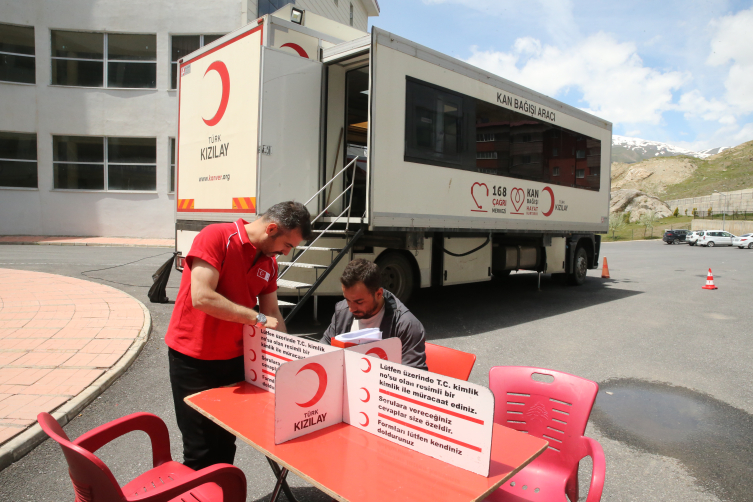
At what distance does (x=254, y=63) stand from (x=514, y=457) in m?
5.53

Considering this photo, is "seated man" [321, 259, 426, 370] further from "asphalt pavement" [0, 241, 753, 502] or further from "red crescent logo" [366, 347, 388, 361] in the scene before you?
"asphalt pavement" [0, 241, 753, 502]

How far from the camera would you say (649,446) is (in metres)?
3.73

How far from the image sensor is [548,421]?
2.69 metres

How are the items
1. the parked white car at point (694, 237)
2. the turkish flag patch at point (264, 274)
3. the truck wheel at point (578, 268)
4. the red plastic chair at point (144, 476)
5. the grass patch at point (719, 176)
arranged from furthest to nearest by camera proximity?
1. the grass patch at point (719, 176)
2. the parked white car at point (694, 237)
3. the truck wheel at point (578, 268)
4. the turkish flag patch at point (264, 274)
5. the red plastic chair at point (144, 476)

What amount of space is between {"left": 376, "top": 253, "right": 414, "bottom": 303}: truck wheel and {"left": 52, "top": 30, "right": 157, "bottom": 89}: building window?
1616 cm

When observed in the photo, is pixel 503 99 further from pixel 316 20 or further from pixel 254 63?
pixel 254 63

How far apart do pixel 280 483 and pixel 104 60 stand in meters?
21.2

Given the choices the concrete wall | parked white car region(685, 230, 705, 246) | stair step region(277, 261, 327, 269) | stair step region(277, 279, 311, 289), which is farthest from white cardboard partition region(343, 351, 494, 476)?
the concrete wall

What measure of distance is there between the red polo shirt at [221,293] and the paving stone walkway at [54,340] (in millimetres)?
1877

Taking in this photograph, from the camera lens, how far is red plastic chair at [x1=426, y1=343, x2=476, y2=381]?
317 cm

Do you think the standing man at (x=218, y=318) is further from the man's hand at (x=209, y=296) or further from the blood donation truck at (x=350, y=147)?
the blood donation truck at (x=350, y=147)

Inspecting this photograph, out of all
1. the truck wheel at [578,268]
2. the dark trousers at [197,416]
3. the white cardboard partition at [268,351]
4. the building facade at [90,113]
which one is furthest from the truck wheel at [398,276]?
the building facade at [90,113]

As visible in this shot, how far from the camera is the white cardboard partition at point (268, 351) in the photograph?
2.34 m

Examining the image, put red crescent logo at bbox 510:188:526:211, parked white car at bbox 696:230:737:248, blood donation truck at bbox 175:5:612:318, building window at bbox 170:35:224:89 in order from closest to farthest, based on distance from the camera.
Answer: blood donation truck at bbox 175:5:612:318 < red crescent logo at bbox 510:188:526:211 < building window at bbox 170:35:224:89 < parked white car at bbox 696:230:737:248
